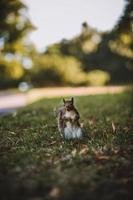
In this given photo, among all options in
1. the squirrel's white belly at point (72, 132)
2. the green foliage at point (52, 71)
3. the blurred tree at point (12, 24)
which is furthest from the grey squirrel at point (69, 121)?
the green foliage at point (52, 71)

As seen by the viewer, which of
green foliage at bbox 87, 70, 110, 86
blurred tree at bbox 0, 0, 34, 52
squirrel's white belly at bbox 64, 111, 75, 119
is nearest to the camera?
squirrel's white belly at bbox 64, 111, 75, 119

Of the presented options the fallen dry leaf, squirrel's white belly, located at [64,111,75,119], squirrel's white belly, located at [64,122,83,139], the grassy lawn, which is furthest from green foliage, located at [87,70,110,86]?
the fallen dry leaf

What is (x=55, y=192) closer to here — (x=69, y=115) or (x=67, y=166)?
(x=67, y=166)

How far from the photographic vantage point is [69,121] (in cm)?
923

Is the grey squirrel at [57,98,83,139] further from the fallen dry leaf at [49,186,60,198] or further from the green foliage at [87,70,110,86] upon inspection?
the green foliage at [87,70,110,86]

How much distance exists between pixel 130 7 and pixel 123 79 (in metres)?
43.6

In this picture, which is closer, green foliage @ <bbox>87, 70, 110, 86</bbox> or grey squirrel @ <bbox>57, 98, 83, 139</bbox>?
grey squirrel @ <bbox>57, 98, 83, 139</bbox>

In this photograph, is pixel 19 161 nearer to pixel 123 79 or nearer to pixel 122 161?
pixel 122 161

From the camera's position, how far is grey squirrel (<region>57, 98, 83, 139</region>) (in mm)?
9188

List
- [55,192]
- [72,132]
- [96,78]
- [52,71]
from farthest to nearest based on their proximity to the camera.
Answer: [96,78] < [52,71] < [72,132] < [55,192]

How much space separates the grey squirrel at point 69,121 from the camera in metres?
9.19

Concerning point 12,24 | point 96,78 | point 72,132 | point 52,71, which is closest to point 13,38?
point 12,24

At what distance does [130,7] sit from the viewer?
25.1m

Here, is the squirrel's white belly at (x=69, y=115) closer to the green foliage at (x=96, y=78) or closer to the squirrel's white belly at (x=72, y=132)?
the squirrel's white belly at (x=72, y=132)
